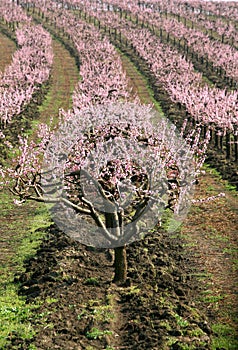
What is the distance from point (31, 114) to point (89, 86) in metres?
6.63

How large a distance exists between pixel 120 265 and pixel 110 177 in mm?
2963

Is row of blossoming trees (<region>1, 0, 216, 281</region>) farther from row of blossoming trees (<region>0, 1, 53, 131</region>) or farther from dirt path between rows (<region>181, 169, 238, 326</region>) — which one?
row of blossoming trees (<region>0, 1, 53, 131</region>)

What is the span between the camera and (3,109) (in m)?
43.2

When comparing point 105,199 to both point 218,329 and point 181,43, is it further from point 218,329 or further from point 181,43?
point 181,43

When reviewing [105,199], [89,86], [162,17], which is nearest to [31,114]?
[89,86]

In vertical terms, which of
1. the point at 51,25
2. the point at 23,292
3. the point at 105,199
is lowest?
the point at 51,25

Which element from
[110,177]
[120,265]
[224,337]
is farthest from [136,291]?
[110,177]

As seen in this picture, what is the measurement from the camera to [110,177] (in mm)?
17297

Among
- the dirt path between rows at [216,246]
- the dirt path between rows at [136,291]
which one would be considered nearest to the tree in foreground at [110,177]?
the dirt path between rows at [136,291]

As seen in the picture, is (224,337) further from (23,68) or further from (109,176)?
(23,68)

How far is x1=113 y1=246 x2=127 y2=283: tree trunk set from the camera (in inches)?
673

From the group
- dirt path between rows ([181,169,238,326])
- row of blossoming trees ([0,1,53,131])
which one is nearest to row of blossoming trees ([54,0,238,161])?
dirt path between rows ([181,169,238,326])

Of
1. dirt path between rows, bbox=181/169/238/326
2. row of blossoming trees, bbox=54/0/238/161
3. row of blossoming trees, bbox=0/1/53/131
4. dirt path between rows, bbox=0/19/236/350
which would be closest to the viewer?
dirt path between rows, bbox=0/19/236/350

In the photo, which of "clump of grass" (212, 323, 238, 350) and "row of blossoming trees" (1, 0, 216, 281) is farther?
"row of blossoming trees" (1, 0, 216, 281)
